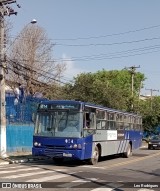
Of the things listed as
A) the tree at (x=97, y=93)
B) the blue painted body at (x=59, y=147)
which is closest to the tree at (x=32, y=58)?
the tree at (x=97, y=93)

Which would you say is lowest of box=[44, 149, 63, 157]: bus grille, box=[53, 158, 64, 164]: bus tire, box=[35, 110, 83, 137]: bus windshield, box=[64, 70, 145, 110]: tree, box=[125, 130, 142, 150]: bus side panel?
box=[53, 158, 64, 164]: bus tire

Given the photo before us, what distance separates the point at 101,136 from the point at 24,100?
921 centimetres

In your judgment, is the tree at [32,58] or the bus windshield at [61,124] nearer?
the bus windshield at [61,124]

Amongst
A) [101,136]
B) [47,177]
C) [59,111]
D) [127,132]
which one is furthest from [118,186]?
[127,132]

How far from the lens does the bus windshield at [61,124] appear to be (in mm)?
19797

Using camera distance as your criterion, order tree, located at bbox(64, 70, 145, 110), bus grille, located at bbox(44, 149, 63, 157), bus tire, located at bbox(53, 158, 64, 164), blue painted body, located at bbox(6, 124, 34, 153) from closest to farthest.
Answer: bus grille, located at bbox(44, 149, 63, 157)
bus tire, located at bbox(53, 158, 64, 164)
blue painted body, located at bbox(6, 124, 34, 153)
tree, located at bbox(64, 70, 145, 110)

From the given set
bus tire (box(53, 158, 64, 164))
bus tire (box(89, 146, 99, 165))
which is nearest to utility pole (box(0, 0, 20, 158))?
bus tire (box(53, 158, 64, 164))

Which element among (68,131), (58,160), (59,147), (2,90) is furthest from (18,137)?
(68,131)

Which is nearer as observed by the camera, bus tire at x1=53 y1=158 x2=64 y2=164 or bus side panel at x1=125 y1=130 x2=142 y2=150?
bus tire at x1=53 y1=158 x2=64 y2=164

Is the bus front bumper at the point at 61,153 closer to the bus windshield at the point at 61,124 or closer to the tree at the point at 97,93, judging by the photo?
the bus windshield at the point at 61,124

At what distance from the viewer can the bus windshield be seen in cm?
1980

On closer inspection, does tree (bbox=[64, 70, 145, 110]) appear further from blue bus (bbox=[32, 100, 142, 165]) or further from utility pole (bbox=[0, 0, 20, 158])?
blue bus (bbox=[32, 100, 142, 165])

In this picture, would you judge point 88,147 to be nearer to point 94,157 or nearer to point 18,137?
point 94,157

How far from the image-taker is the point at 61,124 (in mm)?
19969
